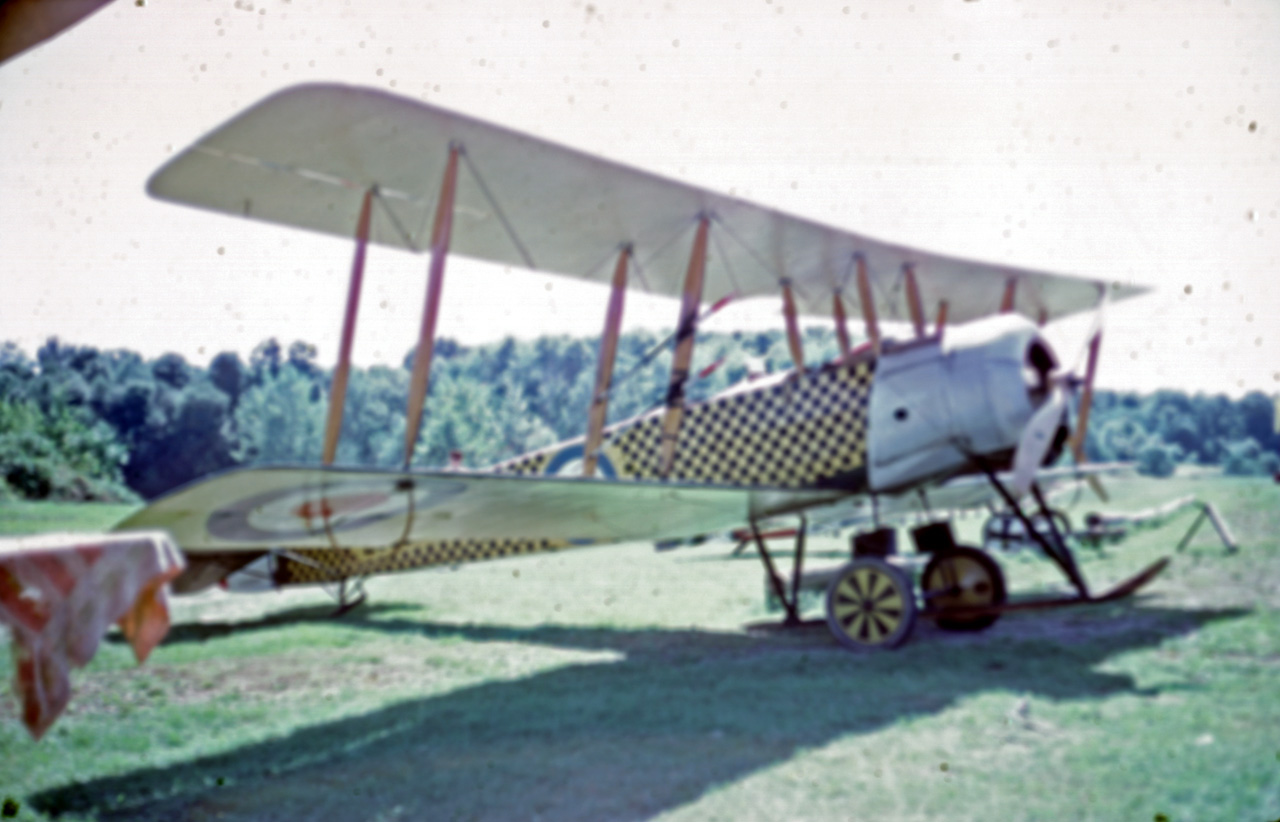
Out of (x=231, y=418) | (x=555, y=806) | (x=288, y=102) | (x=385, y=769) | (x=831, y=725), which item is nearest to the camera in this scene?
(x=555, y=806)

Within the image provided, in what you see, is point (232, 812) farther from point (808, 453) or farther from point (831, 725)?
point (808, 453)

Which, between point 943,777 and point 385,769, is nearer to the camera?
point 943,777

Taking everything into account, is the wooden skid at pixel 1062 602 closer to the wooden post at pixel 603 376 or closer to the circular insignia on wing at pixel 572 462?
the wooden post at pixel 603 376

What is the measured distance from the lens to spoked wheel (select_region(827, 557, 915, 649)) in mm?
4441

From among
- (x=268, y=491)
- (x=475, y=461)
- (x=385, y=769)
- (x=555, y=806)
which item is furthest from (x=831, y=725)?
(x=475, y=461)

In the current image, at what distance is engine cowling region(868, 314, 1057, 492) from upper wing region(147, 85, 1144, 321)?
66cm

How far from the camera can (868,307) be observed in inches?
205

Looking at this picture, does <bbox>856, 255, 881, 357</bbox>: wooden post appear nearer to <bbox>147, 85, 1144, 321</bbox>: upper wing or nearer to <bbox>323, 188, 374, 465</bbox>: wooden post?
<bbox>147, 85, 1144, 321</bbox>: upper wing

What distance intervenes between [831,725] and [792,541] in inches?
506

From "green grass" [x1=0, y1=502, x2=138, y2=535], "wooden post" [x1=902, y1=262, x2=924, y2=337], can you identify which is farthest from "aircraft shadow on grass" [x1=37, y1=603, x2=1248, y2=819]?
"wooden post" [x1=902, y1=262, x2=924, y2=337]

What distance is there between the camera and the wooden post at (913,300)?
5344mm

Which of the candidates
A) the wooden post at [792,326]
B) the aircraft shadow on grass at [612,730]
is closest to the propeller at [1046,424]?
the aircraft shadow on grass at [612,730]

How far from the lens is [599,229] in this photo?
5102mm

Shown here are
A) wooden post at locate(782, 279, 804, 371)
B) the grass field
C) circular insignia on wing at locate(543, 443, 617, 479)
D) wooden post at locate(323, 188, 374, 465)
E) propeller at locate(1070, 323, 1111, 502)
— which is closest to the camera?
the grass field
